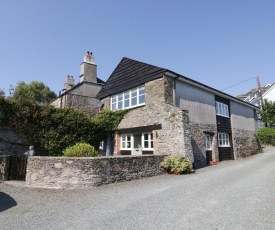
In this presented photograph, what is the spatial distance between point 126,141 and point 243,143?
12782 millimetres

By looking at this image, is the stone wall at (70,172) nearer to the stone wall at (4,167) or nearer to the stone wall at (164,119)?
the stone wall at (4,167)

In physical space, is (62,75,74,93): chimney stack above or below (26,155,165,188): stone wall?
above

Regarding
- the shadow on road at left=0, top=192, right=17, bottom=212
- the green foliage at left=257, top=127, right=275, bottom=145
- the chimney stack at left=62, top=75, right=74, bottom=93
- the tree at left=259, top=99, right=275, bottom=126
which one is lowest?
the shadow on road at left=0, top=192, right=17, bottom=212

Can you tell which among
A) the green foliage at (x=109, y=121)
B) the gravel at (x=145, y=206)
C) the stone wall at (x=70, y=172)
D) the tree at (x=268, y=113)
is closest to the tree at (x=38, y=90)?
the green foliage at (x=109, y=121)

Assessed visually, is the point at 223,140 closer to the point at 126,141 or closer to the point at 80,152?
the point at 126,141

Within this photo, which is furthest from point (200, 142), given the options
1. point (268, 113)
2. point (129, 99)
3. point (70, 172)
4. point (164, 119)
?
point (268, 113)

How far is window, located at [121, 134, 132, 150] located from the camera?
16391 mm

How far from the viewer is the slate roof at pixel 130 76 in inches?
580

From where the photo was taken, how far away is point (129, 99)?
55.4 ft

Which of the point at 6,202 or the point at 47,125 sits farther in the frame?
the point at 47,125

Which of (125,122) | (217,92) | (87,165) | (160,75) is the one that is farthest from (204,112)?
(87,165)

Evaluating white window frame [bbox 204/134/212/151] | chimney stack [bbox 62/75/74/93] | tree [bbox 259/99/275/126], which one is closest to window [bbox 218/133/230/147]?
white window frame [bbox 204/134/212/151]

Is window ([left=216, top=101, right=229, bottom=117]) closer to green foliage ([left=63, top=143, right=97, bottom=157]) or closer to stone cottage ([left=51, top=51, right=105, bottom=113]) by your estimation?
green foliage ([left=63, top=143, right=97, bottom=157])

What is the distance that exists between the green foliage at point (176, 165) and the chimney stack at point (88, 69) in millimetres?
18222
